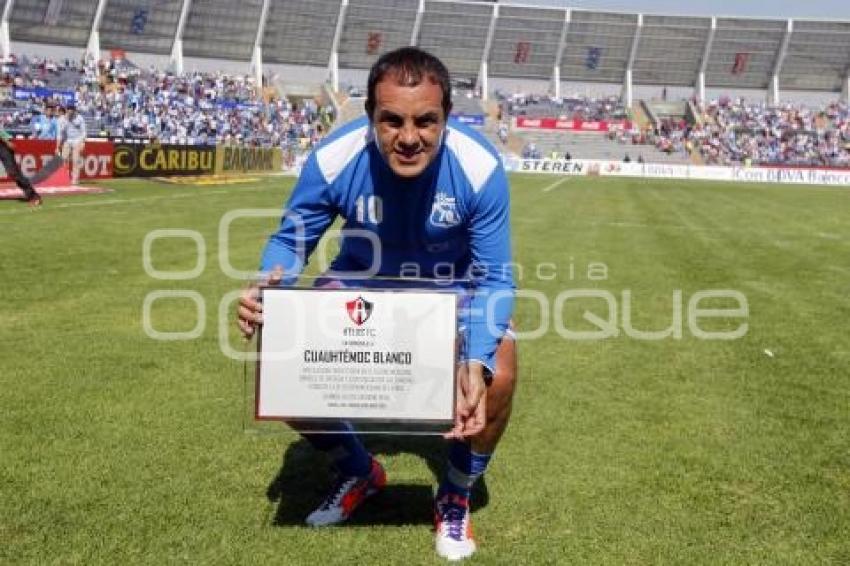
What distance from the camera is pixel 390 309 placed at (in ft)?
10.3

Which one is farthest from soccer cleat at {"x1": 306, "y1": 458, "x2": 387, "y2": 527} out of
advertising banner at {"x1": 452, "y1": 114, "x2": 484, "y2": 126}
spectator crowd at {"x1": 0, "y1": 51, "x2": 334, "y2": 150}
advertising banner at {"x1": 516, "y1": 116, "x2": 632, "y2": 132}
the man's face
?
advertising banner at {"x1": 516, "y1": 116, "x2": 632, "y2": 132}

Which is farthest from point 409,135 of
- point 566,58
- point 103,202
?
point 566,58

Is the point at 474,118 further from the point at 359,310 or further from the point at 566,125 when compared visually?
the point at 359,310

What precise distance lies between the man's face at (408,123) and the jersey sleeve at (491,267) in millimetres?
347

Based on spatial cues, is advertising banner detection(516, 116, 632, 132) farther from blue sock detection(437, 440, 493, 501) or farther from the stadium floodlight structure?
blue sock detection(437, 440, 493, 501)

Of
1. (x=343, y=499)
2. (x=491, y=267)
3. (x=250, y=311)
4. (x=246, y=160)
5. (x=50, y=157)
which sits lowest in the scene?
(x=246, y=160)

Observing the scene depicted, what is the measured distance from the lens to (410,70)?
3105mm

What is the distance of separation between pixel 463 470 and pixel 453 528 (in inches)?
10.6

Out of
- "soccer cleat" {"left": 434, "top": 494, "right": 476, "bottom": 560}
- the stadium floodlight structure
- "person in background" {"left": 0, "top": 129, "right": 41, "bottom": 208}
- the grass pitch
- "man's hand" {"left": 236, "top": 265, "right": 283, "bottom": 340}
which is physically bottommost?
"person in background" {"left": 0, "top": 129, "right": 41, "bottom": 208}

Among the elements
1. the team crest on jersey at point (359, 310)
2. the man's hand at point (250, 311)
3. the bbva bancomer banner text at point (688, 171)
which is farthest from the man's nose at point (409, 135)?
the bbva bancomer banner text at point (688, 171)

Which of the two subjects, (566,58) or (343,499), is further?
(566,58)

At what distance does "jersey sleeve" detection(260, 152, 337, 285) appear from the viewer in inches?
138

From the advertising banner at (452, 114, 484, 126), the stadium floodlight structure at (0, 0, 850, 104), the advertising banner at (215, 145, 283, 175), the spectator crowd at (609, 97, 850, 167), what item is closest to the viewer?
the advertising banner at (215, 145, 283, 175)

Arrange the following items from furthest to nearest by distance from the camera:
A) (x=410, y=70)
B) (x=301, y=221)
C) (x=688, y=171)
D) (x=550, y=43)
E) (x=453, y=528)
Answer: (x=550, y=43) < (x=688, y=171) < (x=301, y=221) < (x=453, y=528) < (x=410, y=70)
